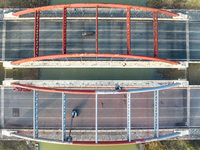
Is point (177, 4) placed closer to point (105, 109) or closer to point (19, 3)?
point (105, 109)

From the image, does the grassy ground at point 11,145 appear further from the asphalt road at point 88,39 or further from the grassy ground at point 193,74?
the grassy ground at point 193,74

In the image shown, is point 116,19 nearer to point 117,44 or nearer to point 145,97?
point 117,44

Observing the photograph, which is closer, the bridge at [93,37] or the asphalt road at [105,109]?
the bridge at [93,37]

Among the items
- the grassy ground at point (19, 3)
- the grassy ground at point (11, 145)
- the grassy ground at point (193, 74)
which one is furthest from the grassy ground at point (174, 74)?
the grassy ground at point (11, 145)

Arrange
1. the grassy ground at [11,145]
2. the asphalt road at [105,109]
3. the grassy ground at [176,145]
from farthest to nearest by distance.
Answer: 1. the grassy ground at [11,145]
2. the asphalt road at [105,109]
3. the grassy ground at [176,145]

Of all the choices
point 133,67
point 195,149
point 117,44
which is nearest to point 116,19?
point 117,44

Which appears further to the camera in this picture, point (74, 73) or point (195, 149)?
point (74, 73)
